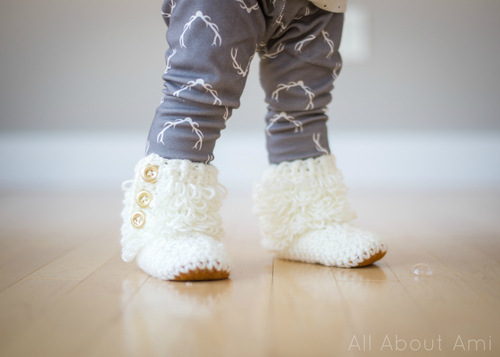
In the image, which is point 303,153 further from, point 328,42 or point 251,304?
point 251,304

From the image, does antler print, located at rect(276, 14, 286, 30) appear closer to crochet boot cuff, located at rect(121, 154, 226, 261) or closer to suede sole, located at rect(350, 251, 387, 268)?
crochet boot cuff, located at rect(121, 154, 226, 261)

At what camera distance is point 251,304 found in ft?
1.95

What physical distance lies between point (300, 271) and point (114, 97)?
6.68ft

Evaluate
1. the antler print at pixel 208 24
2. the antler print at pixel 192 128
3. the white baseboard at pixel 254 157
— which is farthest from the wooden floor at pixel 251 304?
the white baseboard at pixel 254 157

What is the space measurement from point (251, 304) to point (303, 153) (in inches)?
13.6

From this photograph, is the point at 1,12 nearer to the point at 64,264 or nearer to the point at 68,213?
the point at 68,213

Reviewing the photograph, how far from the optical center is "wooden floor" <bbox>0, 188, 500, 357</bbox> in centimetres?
47

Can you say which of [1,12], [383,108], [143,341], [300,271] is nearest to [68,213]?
[300,271]

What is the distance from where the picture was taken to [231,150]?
2561 millimetres

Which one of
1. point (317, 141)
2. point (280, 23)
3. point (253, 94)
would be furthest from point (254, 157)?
point (280, 23)

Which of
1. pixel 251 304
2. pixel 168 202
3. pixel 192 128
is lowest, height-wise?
pixel 251 304

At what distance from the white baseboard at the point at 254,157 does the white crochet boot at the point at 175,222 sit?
5.50ft

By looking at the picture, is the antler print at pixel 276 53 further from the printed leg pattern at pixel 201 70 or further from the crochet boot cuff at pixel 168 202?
the crochet boot cuff at pixel 168 202

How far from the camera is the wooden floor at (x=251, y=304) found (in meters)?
0.47
